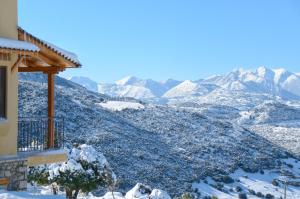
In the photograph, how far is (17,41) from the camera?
50.3ft

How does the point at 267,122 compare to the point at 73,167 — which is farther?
the point at 267,122

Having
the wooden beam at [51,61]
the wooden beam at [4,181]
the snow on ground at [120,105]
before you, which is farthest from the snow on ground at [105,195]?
the snow on ground at [120,105]

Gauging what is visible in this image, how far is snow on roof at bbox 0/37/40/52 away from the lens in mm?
14617

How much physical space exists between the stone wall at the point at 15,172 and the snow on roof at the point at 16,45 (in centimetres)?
310

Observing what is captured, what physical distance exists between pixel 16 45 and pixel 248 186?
65509 mm

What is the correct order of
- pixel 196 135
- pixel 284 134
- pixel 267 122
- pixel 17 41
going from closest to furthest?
pixel 17 41
pixel 196 135
pixel 284 134
pixel 267 122

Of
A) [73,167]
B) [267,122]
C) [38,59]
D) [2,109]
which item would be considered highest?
[38,59]

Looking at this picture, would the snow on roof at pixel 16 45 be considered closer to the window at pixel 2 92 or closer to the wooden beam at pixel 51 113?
the window at pixel 2 92

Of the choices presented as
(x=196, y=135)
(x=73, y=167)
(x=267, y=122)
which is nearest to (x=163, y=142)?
(x=196, y=135)

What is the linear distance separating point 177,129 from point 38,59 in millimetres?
77797

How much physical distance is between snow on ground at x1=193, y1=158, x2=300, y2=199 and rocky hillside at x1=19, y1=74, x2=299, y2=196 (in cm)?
133

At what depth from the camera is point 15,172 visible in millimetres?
15586

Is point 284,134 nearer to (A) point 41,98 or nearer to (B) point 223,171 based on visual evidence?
(B) point 223,171

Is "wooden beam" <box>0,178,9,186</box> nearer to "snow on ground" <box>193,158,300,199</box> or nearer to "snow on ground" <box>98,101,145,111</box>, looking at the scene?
"snow on ground" <box>193,158,300,199</box>
